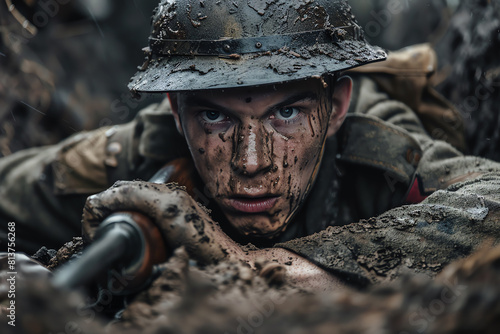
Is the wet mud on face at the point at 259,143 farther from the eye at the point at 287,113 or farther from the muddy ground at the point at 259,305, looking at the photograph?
the muddy ground at the point at 259,305

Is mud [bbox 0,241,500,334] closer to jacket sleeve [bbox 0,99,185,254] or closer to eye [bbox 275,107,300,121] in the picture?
eye [bbox 275,107,300,121]

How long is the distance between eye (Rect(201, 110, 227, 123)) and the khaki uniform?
30cm

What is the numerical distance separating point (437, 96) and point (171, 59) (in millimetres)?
1647

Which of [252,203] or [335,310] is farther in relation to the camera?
[252,203]

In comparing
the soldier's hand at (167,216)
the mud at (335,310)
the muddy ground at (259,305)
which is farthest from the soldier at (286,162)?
the mud at (335,310)

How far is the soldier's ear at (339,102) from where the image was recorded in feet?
5.75

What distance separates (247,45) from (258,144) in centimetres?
29

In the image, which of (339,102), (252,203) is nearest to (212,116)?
(252,203)

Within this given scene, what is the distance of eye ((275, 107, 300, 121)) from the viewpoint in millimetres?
1491

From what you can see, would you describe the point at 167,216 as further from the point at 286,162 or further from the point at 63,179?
the point at 63,179

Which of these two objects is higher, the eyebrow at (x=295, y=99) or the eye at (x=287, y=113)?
the eyebrow at (x=295, y=99)

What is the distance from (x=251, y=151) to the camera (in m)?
1.41

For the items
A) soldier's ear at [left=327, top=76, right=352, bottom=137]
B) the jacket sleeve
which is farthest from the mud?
the jacket sleeve

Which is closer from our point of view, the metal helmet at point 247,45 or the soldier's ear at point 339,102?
the metal helmet at point 247,45
